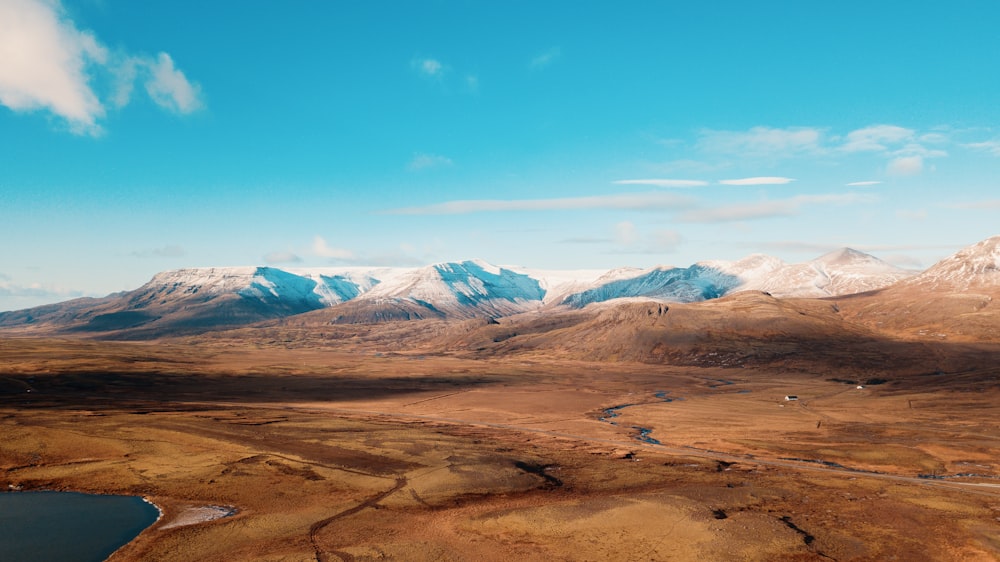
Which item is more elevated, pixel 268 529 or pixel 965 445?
pixel 268 529

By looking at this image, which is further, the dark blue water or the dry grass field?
the dry grass field

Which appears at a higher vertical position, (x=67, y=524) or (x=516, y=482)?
(x=67, y=524)

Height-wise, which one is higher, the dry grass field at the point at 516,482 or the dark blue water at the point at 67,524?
the dark blue water at the point at 67,524

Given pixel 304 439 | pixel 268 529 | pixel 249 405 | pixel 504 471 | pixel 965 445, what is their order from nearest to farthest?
pixel 268 529 < pixel 504 471 < pixel 304 439 < pixel 965 445 < pixel 249 405

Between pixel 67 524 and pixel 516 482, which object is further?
pixel 516 482

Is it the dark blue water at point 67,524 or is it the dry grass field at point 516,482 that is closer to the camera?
the dark blue water at point 67,524

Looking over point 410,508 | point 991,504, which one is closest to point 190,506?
point 410,508

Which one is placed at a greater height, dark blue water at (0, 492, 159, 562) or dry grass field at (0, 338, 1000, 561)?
dark blue water at (0, 492, 159, 562)

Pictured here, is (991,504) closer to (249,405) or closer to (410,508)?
(410,508)
